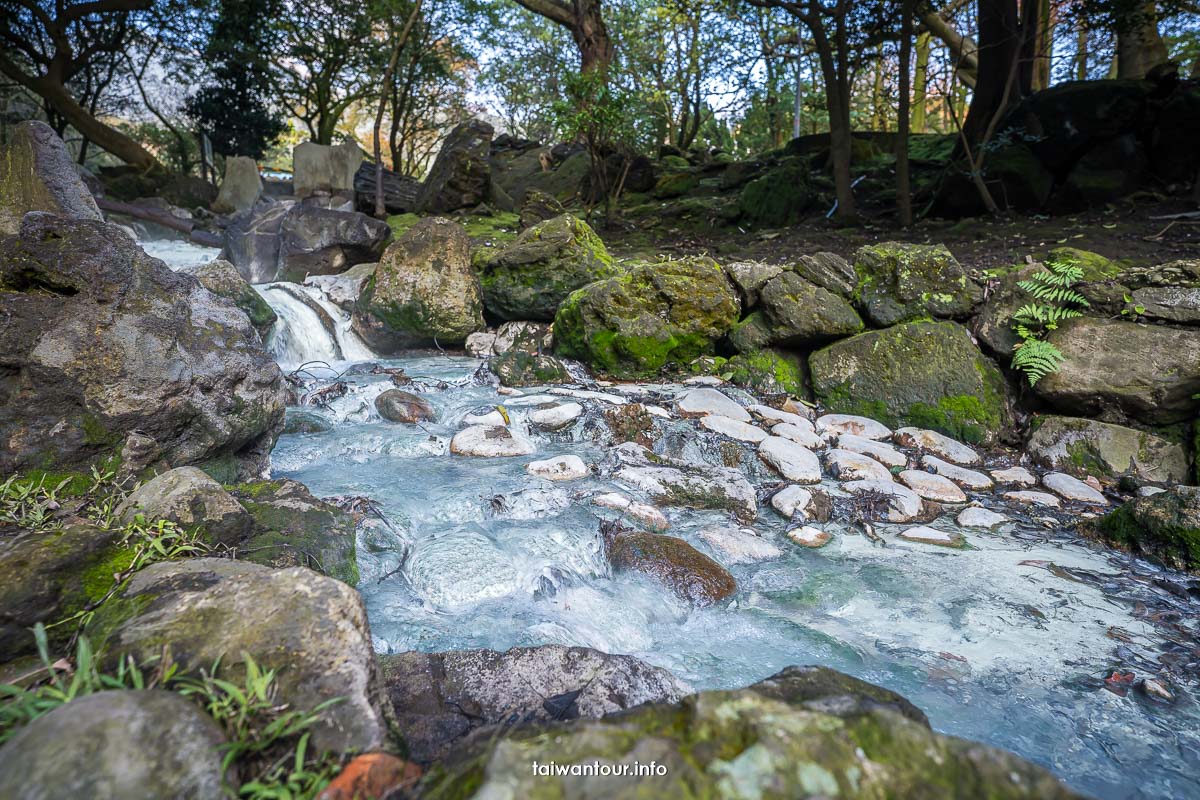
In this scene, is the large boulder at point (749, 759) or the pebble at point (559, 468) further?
the pebble at point (559, 468)

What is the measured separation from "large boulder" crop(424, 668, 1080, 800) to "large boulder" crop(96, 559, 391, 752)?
1.13ft

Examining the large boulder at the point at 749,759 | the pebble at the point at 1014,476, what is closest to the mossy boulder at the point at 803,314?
the pebble at the point at 1014,476

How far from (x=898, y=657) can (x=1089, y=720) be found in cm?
73

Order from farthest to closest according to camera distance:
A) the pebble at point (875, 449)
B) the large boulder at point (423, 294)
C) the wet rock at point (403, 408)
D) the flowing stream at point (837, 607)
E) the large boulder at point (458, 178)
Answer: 1. the large boulder at point (458, 178)
2. the large boulder at point (423, 294)
3. the wet rock at point (403, 408)
4. the pebble at point (875, 449)
5. the flowing stream at point (837, 607)

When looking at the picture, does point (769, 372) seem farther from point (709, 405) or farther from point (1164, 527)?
point (1164, 527)

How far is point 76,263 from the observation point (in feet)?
10.7

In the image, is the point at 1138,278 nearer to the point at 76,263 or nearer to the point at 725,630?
the point at 725,630

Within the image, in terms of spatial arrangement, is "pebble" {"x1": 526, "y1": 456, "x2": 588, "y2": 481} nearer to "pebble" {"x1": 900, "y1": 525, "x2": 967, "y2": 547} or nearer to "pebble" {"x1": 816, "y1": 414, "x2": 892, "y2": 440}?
"pebble" {"x1": 900, "y1": 525, "x2": 967, "y2": 547}

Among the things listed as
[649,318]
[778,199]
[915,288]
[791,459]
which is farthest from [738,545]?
[778,199]

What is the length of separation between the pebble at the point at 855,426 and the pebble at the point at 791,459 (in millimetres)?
720

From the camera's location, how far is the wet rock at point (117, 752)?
1086 mm

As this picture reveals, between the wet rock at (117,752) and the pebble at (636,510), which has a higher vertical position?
the wet rock at (117,752)

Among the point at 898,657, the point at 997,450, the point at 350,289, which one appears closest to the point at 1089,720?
the point at 898,657

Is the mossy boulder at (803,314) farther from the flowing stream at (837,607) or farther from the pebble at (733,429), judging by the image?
the flowing stream at (837,607)
